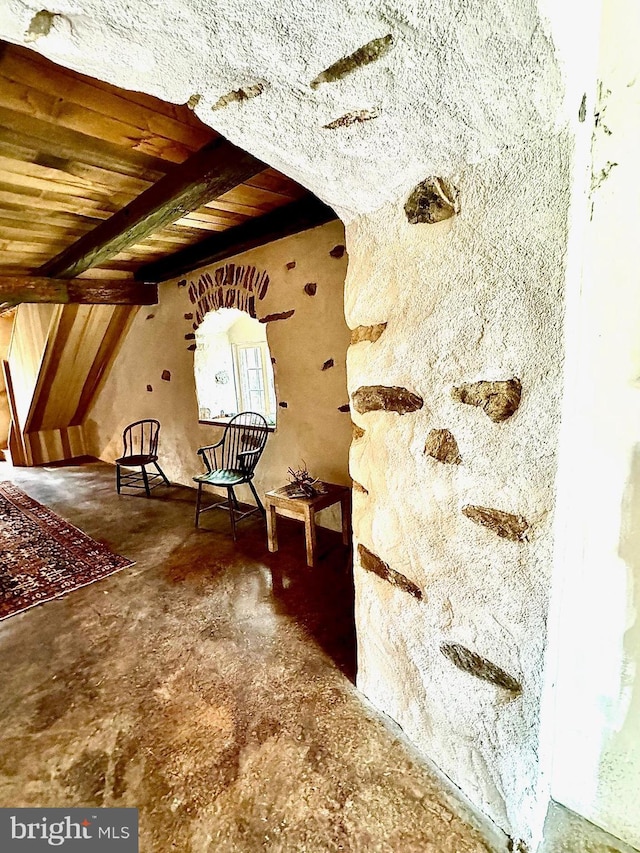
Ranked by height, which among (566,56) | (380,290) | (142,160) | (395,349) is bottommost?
(395,349)

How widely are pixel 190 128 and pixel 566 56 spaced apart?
1592mm

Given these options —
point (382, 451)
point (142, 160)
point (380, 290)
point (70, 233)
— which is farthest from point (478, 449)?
point (70, 233)

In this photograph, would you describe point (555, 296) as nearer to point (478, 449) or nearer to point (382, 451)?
point (478, 449)

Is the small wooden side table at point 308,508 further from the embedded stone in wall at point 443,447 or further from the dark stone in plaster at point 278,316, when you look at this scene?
the embedded stone in wall at point 443,447

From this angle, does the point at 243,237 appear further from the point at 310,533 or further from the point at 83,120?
the point at 310,533

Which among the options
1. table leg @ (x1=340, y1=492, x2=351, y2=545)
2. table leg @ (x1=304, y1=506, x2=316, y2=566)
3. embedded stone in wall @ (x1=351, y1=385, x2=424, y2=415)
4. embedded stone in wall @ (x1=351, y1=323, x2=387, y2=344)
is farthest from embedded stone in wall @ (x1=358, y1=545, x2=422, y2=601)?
table leg @ (x1=340, y1=492, x2=351, y2=545)

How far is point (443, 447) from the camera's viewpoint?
1.18 m

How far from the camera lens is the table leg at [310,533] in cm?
262

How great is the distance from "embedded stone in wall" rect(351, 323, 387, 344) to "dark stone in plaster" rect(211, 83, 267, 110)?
26.5 inches

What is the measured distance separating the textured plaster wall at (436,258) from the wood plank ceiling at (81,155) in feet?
3.26

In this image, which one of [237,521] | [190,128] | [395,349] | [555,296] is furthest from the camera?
[237,521]

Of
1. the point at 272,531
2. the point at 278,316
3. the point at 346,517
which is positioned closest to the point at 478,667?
the point at 346,517

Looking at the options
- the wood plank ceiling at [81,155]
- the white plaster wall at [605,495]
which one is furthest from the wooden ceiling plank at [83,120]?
the white plaster wall at [605,495]

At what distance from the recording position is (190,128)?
1818 millimetres
